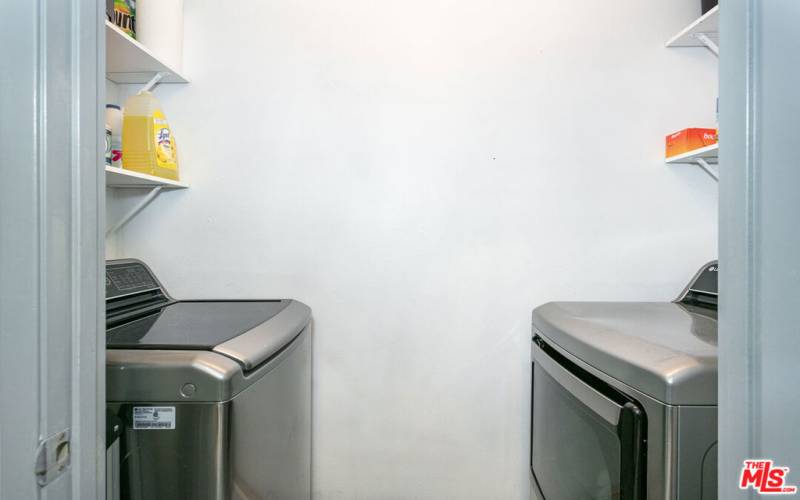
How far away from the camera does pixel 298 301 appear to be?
1.58 m

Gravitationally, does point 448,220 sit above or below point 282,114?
below

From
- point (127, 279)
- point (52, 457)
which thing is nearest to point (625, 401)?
point (52, 457)

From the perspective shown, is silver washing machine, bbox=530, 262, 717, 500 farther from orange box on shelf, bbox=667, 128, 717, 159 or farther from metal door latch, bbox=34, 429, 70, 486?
metal door latch, bbox=34, 429, 70, 486

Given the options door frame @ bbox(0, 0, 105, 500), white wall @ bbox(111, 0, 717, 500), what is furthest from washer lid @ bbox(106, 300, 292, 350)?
door frame @ bbox(0, 0, 105, 500)

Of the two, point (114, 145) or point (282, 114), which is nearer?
point (114, 145)

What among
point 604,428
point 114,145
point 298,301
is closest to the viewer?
point 604,428

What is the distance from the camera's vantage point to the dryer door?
870 millimetres

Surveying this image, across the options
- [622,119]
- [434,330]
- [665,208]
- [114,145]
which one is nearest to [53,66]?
[114,145]

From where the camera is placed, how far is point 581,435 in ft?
3.56

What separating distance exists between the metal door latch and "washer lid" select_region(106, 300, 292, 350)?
Answer: 1.08 feet

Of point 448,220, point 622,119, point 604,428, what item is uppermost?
point 622,119

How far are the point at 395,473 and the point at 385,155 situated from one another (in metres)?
1.22

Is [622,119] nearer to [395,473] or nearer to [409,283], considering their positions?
[409,283]

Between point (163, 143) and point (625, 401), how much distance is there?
1.60 metres
